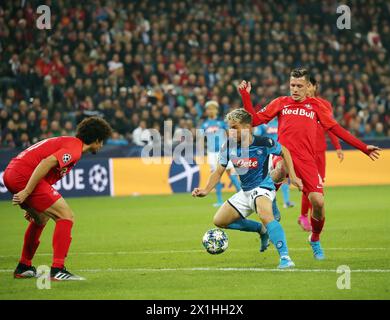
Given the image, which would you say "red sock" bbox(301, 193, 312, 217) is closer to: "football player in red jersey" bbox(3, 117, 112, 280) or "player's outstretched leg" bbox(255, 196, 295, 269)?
"player's outstretched leg" bbox(255, 196, 295, 269)

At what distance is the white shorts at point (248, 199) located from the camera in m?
10.1

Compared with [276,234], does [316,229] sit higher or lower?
lower

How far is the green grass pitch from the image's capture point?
830cm

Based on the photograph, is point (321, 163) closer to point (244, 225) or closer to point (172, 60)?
point (244, 225)

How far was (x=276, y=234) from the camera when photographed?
966cm

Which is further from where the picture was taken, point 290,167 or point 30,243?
point 290,167

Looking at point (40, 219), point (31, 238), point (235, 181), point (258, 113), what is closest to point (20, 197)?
point (40, 219)

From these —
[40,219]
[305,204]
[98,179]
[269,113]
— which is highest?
[269,113]

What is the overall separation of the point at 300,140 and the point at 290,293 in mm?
3361

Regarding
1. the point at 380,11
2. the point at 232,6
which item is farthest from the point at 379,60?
the point at 232,6

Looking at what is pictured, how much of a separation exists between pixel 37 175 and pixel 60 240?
0.73 meters

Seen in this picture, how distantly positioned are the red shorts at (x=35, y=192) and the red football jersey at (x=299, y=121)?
3.14 m

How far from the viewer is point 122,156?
22.0m

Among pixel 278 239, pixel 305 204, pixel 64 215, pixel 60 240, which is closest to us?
pixel 60 240
